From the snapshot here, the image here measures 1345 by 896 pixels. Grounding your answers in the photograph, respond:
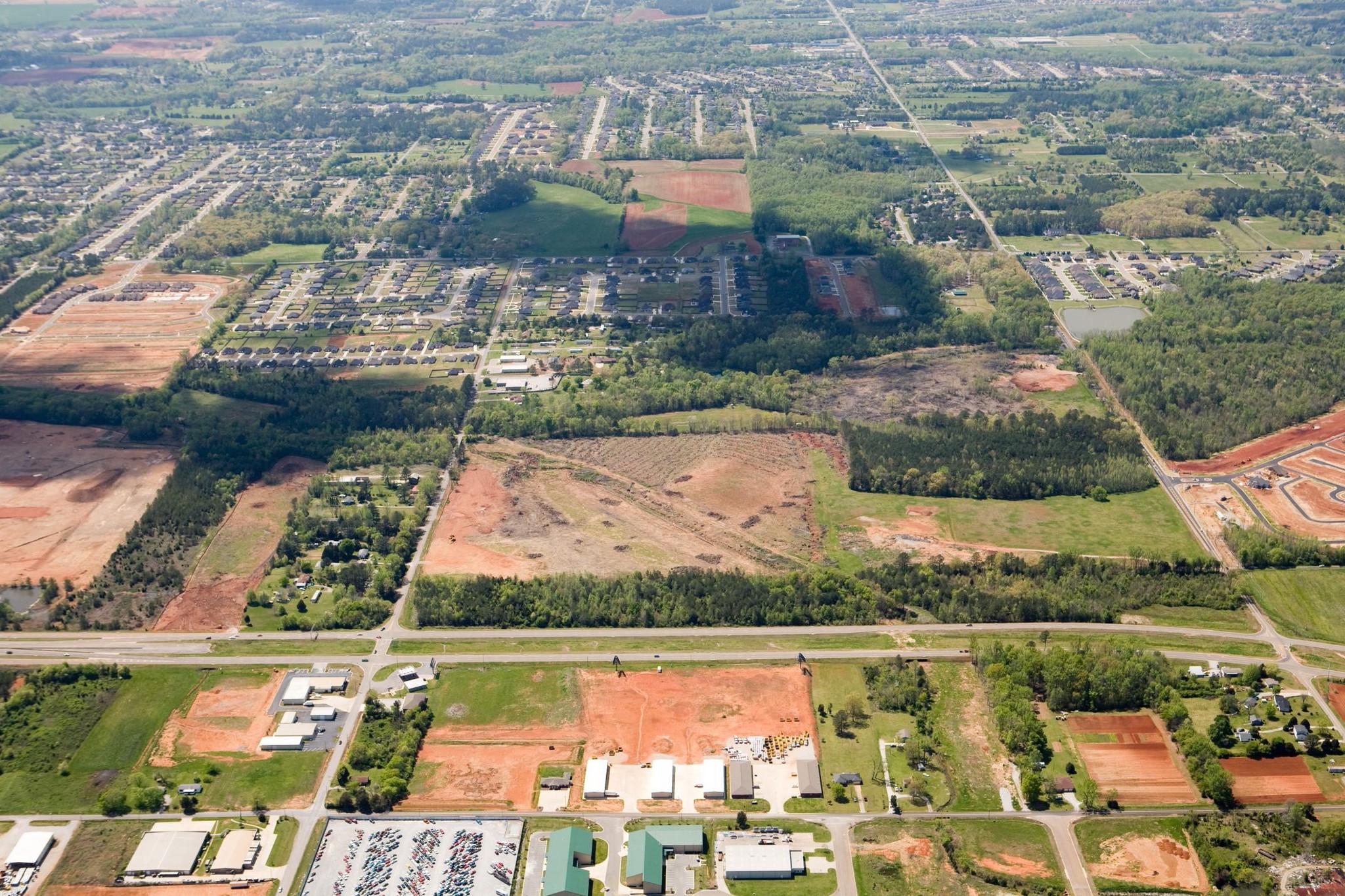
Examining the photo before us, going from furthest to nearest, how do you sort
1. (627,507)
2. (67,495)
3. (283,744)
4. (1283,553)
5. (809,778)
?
(67,495)
(627,507)
(1283,553)
(283,744)
(809,778)

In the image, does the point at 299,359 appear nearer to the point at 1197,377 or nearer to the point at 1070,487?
the point at 1070,487

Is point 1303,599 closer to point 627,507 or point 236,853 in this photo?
point 627,507

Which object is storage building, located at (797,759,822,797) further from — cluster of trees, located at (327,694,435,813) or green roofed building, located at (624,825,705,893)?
cluster of trees, located at (327,694,435,813)

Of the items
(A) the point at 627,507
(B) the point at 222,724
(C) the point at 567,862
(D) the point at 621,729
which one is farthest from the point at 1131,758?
(B) the point at 222,724

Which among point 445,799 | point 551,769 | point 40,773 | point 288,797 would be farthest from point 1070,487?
point 40,773

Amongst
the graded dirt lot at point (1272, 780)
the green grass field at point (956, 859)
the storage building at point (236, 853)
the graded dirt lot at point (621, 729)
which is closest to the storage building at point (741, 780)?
the graded dirt lot at point (621, 729)

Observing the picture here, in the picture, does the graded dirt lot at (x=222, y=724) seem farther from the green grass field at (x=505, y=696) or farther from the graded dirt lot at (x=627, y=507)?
the graded dirt lot at (x=627, y=507)

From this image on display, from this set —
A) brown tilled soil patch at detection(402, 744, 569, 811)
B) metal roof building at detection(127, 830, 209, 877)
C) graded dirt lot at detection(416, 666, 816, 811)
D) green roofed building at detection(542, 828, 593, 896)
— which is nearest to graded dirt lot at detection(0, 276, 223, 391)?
metal roof building at detection(127, 830, 209, 877)
